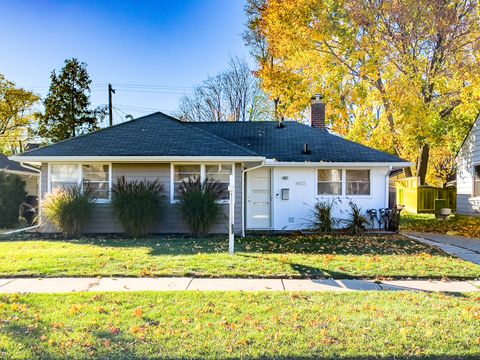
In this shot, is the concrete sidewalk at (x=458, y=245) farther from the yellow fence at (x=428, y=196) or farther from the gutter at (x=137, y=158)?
the yellow fence at (x=428, y=196)

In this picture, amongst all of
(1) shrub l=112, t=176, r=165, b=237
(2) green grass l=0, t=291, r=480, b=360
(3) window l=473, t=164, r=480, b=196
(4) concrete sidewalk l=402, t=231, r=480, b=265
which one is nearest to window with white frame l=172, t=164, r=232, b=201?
(1) shrub l=112, t=176, r=165, b=237

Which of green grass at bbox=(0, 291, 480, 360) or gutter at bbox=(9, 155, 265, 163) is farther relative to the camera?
gutter at bbox=(9, 155, 265, 163)

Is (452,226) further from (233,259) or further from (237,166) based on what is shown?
(233,259)

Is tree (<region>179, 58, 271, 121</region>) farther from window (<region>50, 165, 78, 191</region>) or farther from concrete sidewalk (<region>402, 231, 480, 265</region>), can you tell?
window (<region>50, 165, 78, 191</region>)

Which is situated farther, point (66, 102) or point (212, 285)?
point (66, 102)

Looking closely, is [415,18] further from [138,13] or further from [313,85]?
[138,13]

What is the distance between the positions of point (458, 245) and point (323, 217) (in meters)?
3.82

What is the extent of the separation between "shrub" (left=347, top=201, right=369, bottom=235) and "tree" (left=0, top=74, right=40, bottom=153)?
25208mm

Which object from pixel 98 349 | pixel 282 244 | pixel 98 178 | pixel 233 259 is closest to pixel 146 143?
pixel 98 178

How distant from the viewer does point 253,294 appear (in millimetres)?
5488

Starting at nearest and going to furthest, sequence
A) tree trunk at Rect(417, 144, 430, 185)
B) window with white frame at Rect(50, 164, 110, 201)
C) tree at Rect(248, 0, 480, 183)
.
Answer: window with white frame at Rect(50, 164, 110, 201), tree at Rect(248, 0, 480, 183), tree trunk at Rect(417, 144, 430, 185)

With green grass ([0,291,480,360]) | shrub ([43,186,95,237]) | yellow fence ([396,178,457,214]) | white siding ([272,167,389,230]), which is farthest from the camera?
yellow fence ([396,178,457,214])

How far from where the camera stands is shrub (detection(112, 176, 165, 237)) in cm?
1107

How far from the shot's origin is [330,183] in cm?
1303
